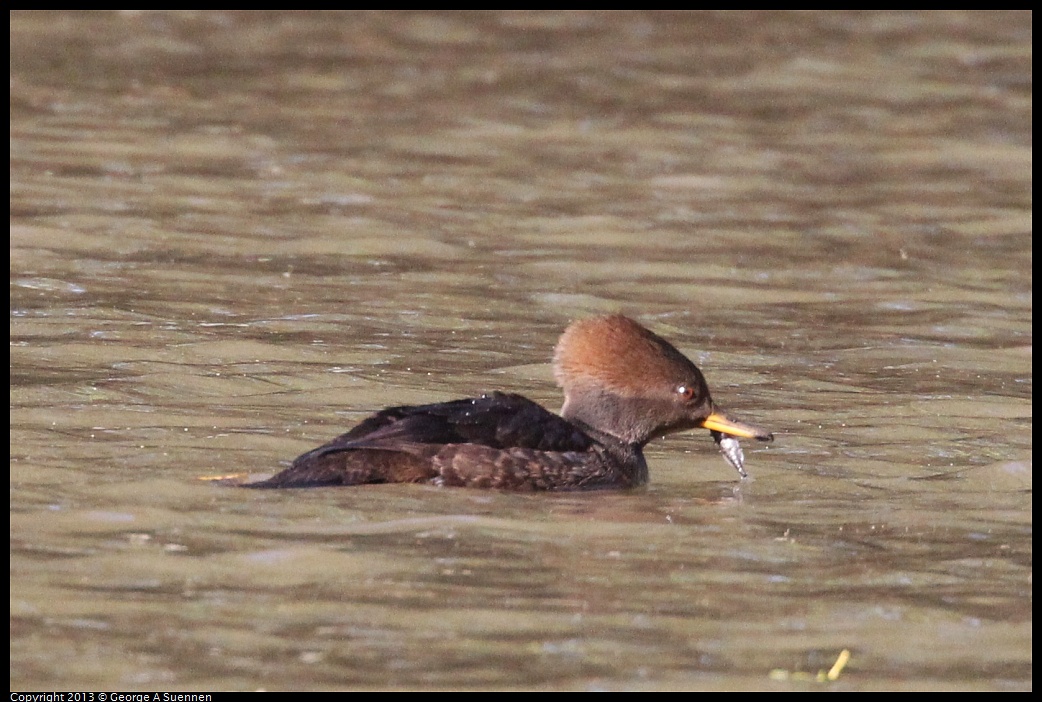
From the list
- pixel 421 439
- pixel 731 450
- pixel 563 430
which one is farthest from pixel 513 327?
pixel 421 439

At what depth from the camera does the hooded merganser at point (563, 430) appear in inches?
312

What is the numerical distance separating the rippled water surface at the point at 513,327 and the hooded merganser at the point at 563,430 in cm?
13

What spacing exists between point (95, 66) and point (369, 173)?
13.5ft

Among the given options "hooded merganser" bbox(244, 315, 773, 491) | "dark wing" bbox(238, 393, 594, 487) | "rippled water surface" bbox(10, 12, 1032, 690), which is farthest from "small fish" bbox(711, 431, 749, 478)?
"dark wing" bbox(238, 393, 594, 487)

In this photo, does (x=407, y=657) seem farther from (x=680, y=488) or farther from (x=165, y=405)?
(x=165, y=405)

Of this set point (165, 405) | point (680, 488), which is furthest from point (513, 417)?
point (165, 405)

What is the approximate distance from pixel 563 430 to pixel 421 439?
67cm

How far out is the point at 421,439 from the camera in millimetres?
8000

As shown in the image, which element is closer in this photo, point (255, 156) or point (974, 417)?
point (974, 417)

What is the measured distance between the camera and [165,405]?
927cm

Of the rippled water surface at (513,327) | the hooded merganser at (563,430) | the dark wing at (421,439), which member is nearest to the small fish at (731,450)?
the hooded merganser at (563,430)

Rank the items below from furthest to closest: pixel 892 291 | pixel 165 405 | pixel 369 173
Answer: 1. pixel 369 173
2. pixel 892 291
3. pixel 165 405

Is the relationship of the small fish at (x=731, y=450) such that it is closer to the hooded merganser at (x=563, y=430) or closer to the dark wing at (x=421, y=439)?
the hooded merganser at (x=563, y=430)

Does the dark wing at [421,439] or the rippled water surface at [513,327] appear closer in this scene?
the rippled water surface at [513,327]
